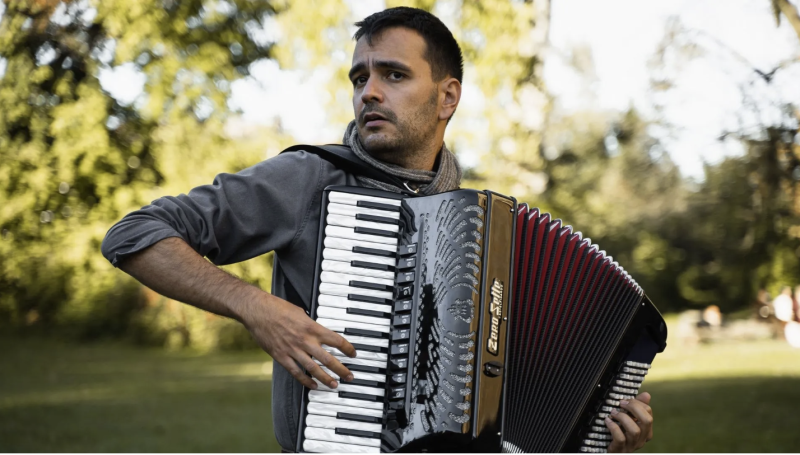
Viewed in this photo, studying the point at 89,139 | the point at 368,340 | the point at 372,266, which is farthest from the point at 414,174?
the point at 89,139

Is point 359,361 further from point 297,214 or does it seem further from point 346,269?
point 297,214

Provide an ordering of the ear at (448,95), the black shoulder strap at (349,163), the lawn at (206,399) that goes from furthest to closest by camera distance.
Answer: the lawn at (206,399) → the ear at (448,95) → the black shoulder strap at (349,163)

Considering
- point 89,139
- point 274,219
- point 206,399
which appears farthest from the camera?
point 89,139

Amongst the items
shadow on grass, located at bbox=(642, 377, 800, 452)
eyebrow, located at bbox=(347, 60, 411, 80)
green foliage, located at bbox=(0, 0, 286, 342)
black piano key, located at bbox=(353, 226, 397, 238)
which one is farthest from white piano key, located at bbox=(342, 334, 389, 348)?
green foliage, located at bbox=(0, 0, 286, 342)

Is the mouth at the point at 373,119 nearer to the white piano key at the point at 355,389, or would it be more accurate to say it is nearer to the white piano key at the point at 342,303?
the white piano key at the point at 342,303

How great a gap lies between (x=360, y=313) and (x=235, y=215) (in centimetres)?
35

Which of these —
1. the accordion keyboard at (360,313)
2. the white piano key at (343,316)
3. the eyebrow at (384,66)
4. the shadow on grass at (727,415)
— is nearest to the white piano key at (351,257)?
the accordion keyboard at (360,313)

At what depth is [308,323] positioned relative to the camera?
1.53 m

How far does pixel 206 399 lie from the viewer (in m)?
7.62

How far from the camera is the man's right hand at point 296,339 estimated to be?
4.98 feet

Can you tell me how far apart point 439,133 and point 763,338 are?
23.1 ft

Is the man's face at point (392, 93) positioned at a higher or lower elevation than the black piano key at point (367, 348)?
higher

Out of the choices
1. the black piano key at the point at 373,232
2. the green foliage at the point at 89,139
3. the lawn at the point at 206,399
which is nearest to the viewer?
the black piano key at the point at 373,232

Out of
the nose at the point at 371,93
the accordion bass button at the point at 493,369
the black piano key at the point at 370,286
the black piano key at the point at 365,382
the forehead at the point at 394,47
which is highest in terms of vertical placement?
the forehead at the point at 394,47
